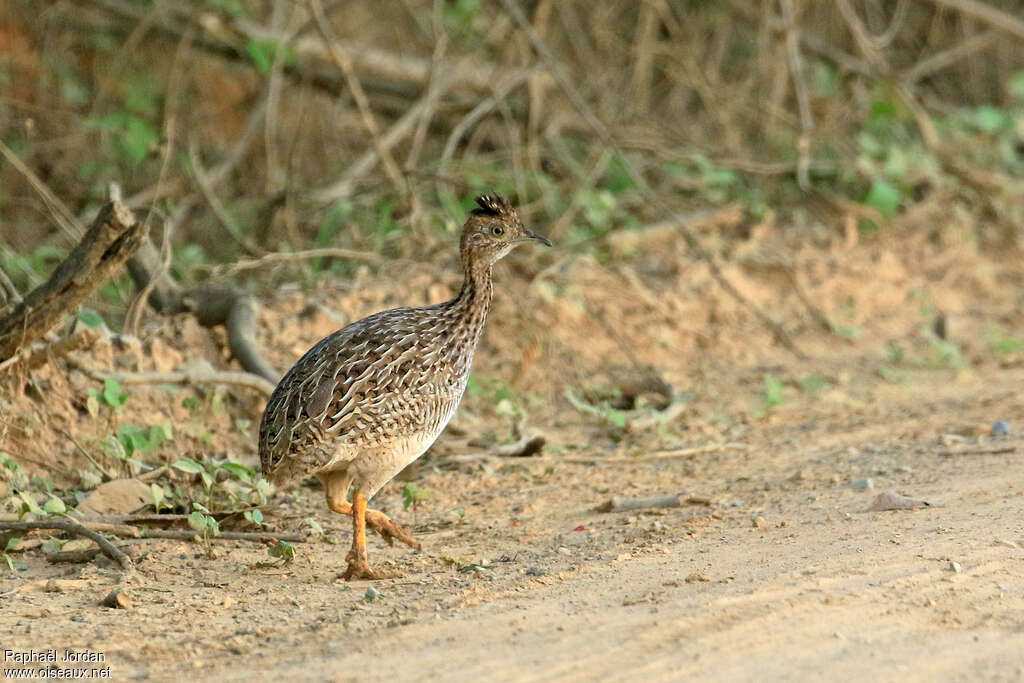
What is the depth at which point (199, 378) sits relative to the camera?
659cm

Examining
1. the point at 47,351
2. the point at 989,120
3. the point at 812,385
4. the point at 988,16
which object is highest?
the point at 988,16

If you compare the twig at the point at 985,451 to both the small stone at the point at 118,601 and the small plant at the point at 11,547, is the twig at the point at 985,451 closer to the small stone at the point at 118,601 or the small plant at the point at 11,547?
the small stone at the point at 118,601

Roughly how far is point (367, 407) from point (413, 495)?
833mm

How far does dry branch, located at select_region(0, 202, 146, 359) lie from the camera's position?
494cm

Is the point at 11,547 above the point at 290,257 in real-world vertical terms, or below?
below

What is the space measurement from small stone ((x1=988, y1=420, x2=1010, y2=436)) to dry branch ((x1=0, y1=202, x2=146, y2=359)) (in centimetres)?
450

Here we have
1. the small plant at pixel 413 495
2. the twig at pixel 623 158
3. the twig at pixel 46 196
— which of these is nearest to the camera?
the small plant at pixel 413 495

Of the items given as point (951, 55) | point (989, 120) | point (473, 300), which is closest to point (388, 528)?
point (473, 300)

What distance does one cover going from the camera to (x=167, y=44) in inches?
421

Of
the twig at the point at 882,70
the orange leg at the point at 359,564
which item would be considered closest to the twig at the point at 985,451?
the orange leg at the point at 359,564

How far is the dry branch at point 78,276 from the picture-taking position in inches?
195

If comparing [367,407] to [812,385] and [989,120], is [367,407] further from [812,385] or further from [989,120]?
[989,120]

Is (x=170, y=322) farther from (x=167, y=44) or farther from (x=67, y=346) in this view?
(x=167, y=44)

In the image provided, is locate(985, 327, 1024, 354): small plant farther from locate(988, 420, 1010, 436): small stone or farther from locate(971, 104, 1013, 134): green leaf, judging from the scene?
locate(971, 104, 1013, 134): green leaf
